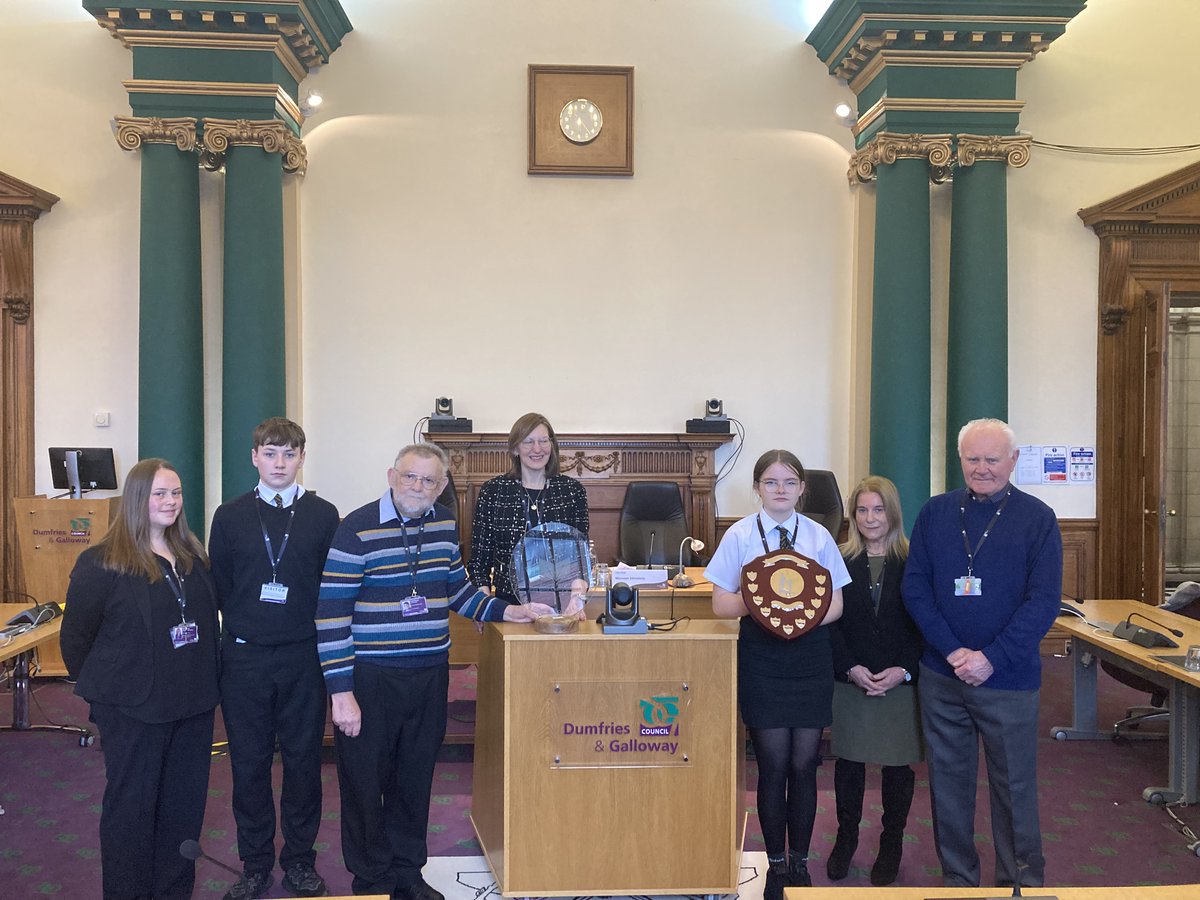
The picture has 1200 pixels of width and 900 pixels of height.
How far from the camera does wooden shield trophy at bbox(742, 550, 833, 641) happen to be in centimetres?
276

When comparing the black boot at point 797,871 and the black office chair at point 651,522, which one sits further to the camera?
the black office chair at point 651,522

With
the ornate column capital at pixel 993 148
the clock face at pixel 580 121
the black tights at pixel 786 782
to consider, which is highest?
the clock face at pixel 580 121

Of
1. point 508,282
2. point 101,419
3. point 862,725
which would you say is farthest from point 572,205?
point 862,725

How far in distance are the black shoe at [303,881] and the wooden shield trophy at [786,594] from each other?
1683mm

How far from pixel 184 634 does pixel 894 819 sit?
2.39m

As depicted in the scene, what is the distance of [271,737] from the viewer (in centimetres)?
296

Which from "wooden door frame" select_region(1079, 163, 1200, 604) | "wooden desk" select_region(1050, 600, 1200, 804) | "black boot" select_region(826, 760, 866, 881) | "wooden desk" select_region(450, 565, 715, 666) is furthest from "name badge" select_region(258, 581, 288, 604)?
"wooden door frame" select_region(1079, 163, 1200, 604)

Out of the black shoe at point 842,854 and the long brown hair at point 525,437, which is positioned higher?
the long brown hair at point 525,437

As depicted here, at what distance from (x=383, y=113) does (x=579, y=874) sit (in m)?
5.51

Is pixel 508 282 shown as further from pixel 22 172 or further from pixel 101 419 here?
pixel 22 172

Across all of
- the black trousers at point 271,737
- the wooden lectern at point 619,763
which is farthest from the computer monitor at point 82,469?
the wooden lectern at point 619,763

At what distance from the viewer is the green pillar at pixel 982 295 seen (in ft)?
20.3

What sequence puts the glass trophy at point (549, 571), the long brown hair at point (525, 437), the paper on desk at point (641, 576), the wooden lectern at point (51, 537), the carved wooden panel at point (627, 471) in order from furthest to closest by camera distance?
1. the carved wooden panel at point (627, 471)
2. the wooden lectern at point (51, 537)
3. the paper on desk at point (641, 576)
4. the long brown hair at point (525, 437)
5. the glass trophy at point (549, 571)

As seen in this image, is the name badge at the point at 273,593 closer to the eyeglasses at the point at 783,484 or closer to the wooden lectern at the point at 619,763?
the wooden lectern at the point at 619,763
